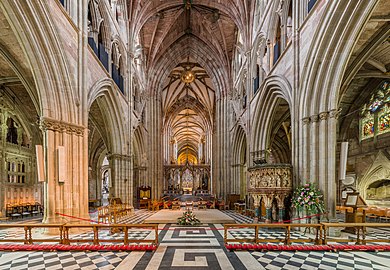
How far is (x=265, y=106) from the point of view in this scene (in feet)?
46.9

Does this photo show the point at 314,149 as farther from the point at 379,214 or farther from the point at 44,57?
the point at 44,57

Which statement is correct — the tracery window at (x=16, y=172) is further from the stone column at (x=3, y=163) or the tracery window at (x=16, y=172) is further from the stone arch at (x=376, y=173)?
the stone arch at (x=376, y=173)

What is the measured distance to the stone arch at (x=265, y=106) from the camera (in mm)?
11469

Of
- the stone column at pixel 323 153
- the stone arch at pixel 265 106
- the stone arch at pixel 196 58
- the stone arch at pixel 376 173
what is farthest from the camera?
the stone arch at pixel 196 58

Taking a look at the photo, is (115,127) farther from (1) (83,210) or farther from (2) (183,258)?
(2) (183,258)

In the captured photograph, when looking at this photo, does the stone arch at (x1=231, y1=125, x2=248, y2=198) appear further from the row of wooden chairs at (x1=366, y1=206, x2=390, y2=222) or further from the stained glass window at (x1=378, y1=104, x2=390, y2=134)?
the row of wooden chairs at (x1=366, y1=206, x2=390, y2=222)

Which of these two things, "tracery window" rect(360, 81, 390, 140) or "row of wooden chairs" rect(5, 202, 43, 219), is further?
"row of wooden chairs" rect(5, 202, 43, 219)

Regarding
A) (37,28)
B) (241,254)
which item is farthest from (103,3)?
(241,254)

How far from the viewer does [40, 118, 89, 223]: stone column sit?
8648 millimetres

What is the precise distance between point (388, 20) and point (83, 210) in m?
13.2

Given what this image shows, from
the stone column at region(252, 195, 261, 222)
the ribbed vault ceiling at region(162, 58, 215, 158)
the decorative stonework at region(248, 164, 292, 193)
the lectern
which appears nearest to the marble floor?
the lectern

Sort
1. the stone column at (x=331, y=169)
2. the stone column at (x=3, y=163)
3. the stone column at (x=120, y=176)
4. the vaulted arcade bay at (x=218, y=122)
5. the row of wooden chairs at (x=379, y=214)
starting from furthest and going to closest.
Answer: the stone column at (x=120, y=176), the stone column at (x=3, y=163), the row of wooden chairs at (x=379, y=214), the stone column at (x=331, y=169), the vaulted arcade bay at (x=218, y=122)

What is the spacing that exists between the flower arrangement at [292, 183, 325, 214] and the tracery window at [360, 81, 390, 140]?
1003 centimetres

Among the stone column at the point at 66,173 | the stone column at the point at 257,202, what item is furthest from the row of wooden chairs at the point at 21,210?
the stone column at the point at 257,202
